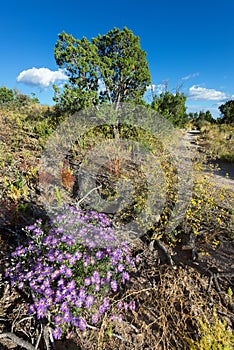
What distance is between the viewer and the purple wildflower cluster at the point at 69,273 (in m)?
1.29

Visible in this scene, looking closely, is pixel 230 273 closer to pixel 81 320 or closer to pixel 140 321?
pixel 140 321

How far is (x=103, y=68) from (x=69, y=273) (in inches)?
201

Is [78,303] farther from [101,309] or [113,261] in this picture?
[113,261]

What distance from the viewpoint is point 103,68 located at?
500cm

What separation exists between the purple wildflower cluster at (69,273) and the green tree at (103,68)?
4150 mm

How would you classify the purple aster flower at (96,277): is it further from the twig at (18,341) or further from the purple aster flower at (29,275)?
the twig at (18,341)

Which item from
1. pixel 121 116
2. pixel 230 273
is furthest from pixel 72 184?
pixel 121 116

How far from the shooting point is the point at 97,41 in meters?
5.19

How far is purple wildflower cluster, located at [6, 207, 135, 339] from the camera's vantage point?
1.29 metres

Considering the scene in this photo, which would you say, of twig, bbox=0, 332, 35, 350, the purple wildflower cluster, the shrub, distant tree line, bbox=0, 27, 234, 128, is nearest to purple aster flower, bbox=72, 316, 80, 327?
the purple wildflower cluster

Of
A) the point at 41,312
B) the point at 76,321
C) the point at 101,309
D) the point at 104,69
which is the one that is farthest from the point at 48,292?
the point at 104,69

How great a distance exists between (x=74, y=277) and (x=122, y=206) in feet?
5.26

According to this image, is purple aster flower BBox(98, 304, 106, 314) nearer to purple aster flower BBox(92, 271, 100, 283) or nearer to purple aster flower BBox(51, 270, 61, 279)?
purple aster flower BBox(92, 271, 100, 283)

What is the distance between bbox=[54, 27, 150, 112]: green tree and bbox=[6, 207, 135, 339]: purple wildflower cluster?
4150mm
